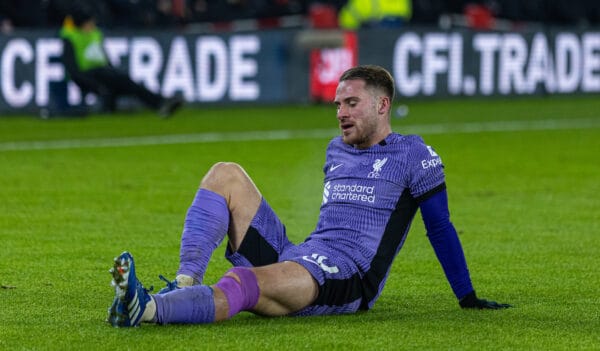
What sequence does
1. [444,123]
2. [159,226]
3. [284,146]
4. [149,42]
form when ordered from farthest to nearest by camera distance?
[149,42]
[444,123]
[284,146]
[159,226]

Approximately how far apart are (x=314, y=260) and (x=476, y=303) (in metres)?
0.89

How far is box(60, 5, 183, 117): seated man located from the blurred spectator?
5.67 meters

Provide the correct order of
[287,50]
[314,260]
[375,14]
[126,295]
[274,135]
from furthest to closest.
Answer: [375,14] → [287,50] → [274,135] → [314,260] → [126,295]

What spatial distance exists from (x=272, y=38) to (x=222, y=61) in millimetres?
1251

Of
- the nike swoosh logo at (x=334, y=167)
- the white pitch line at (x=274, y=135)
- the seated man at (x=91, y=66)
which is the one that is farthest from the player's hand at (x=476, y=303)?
the seated man at (x=91, y=66)

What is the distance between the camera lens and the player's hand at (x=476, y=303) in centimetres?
691

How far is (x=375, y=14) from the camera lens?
26.7 metres

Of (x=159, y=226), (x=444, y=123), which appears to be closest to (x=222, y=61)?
(x=444, y=123)

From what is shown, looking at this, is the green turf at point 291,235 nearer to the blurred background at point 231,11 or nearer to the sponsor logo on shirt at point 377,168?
the sponsor logo on shirt at point 377,168

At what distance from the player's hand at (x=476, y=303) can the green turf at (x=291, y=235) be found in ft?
0.20

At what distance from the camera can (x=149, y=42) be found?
73.4 ft

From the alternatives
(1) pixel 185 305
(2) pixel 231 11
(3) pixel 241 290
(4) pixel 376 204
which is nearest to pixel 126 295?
(1) pixel 185 305

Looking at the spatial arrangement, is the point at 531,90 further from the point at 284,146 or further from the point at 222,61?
the point at 284,146

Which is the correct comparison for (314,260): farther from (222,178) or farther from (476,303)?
(476,303)
